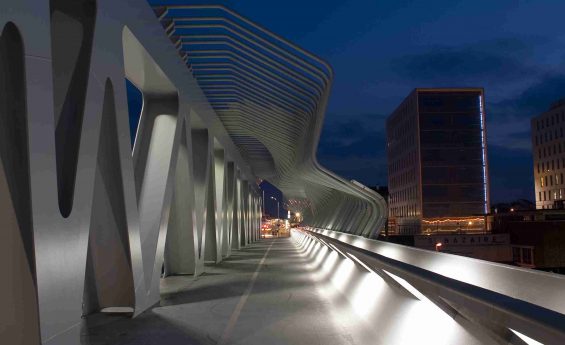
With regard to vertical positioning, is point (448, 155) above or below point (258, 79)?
above

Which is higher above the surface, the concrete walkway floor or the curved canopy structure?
the curved canopy structure

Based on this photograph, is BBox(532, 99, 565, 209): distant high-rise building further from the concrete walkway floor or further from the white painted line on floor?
the concrete walkway floor

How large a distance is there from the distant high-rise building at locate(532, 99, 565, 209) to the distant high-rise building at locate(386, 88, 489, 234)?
28.3 ft

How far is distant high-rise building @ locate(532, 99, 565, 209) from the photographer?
79.2 m

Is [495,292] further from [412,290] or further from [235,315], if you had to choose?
[235,315]

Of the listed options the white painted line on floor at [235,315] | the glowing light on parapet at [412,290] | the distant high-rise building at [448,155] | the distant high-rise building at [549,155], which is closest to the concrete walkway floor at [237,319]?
the white painted line on floor at [235,315]

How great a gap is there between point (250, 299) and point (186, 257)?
5.19m

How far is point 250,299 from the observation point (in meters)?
10.8

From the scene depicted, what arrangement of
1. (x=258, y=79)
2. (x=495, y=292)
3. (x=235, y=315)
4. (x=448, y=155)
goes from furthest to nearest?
(x=448, y=155) < (x=258, y=79) < (x=235, y=315) < (x=495, y=292)

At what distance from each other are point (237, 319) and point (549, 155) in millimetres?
83514

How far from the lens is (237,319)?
27.9 feet

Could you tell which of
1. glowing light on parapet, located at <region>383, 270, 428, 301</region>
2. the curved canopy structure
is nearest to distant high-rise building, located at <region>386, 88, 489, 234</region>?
the curved canopy structure

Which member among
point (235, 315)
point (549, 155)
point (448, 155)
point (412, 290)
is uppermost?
point (448, 155)

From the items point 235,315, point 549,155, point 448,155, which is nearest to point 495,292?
point 235,315
